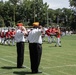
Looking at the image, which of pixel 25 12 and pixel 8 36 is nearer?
pixel 8 36

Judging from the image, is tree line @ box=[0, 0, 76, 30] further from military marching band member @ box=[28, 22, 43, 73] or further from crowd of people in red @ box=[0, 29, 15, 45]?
military marching band member @ box=[28, 22, 43, 73]

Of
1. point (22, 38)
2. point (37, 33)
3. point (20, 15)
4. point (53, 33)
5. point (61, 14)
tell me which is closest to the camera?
point (37, 33)

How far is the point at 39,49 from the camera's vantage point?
1297 cm

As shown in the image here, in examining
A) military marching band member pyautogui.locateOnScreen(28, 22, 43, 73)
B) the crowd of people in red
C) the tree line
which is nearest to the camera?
military marching band member pyautogui.locateOnScreen(28, 22, 43, 73)

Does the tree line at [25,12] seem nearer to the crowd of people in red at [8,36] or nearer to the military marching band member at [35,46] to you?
the crowd of people in red at [8,36]

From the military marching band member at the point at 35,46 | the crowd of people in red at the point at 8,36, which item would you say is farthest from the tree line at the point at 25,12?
the military marching band member at the point at 35,46

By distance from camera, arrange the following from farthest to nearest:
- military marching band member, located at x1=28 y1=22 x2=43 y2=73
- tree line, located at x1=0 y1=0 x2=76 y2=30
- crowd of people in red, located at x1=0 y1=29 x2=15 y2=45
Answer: tree line, located at x1=0 y1=0 x2=76 y2=30, crowd of people in red, located at x1=0 y1=29 x2=15 y2=45, military marching band member, located at x1=28 y1=22 x2=43 y2=73

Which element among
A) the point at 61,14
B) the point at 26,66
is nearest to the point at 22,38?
the point at 26,66

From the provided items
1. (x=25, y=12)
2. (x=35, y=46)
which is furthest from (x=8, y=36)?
(x=25, y=12)

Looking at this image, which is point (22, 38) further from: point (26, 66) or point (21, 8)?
point (21, 8)

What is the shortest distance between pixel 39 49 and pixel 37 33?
0.67 metres

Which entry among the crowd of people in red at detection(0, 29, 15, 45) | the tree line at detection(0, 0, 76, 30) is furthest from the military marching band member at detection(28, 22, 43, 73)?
the tree line at detection(0, 0, 76, 30)

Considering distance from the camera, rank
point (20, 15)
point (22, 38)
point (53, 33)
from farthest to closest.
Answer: point (20, 15) → point (53, 33) → point (22, 38)

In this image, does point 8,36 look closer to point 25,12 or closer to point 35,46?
point 35,46
